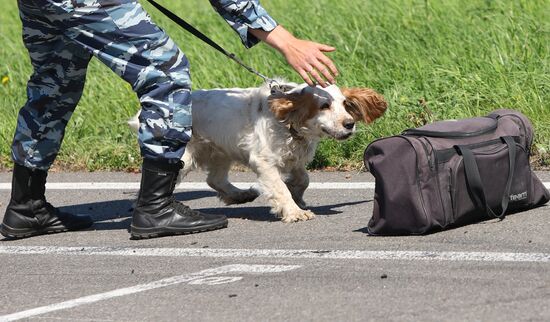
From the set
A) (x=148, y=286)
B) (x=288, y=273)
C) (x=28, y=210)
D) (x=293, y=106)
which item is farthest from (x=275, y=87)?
(x=148, y=286)

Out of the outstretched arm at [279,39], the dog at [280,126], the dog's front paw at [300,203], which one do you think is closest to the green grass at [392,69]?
the dog's front paw at [300,203]

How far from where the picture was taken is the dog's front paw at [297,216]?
616 cm

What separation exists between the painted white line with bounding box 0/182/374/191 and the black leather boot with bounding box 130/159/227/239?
1438 mm

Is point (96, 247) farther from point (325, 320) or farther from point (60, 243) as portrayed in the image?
point (325, 320)

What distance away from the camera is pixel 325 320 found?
4020mm

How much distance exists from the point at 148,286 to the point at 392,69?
4.58 meters

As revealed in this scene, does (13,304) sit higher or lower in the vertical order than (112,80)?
higher

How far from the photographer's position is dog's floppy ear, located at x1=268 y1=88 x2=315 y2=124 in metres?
6.25

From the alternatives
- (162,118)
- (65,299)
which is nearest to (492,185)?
(162,118)

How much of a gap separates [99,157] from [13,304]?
4197 millimetres

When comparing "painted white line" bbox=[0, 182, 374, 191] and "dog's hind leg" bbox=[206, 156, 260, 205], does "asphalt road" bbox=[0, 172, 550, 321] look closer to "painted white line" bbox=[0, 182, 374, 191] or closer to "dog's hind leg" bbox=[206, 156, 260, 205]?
"dog's hind leg" bbox=[206, 156, 260, 205]

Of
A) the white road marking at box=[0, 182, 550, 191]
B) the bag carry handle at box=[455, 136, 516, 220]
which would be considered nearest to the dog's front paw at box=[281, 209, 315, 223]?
the white road marking at box=[0, 182, 550, 191]

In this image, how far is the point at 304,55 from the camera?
5645 mm

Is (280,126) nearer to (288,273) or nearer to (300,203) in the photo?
(300,203)
